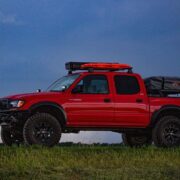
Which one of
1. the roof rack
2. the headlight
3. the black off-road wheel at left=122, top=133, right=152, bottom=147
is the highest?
the roof rack

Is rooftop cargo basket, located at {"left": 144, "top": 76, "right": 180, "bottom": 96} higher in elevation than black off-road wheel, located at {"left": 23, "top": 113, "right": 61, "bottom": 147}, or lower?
higher

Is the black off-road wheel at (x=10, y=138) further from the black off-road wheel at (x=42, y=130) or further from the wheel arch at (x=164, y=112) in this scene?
the wheel arch at (x=164, y=112)

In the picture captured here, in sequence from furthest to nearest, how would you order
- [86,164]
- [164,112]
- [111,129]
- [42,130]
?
[164,112] < [111,129] < [42,130] < [86,164]

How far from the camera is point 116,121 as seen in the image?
17.0 m

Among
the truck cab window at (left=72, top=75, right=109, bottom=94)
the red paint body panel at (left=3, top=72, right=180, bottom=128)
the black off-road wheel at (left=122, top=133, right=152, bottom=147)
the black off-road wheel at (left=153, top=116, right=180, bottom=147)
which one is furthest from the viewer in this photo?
the black off-road wheel at (left=122, top=133, right=152, bottom=147)

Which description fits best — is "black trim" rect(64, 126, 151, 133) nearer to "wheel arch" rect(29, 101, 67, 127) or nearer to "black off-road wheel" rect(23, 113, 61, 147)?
"wheel arch" rect(29, 101, 67, 127)

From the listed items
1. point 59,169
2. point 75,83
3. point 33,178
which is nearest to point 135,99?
point 75,83

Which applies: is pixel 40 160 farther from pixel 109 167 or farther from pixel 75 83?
pixel 75 83

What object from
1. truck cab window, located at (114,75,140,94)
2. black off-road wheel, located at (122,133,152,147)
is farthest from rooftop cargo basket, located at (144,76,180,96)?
black off-road wheel, located at (122,133,152,147)

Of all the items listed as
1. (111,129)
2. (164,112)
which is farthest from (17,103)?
(164,112)

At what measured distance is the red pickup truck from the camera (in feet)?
53.5

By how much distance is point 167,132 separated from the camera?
17578 mm

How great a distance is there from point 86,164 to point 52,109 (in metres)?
3.79

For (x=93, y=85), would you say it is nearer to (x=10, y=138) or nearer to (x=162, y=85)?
(x=162, y=85)
